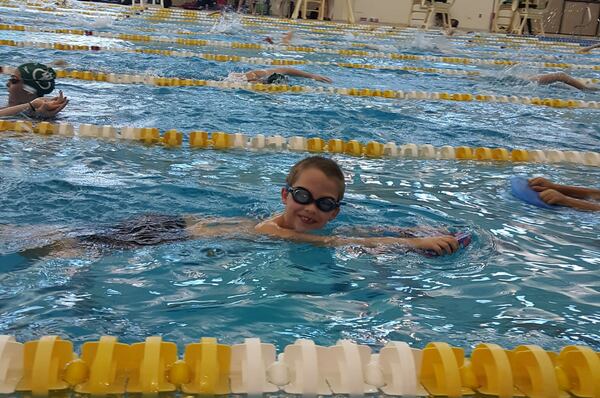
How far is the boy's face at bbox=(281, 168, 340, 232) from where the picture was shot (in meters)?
3.09

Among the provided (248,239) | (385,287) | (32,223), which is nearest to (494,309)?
(385,287)

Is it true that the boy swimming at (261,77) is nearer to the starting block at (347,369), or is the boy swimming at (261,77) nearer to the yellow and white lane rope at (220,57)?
the yellow and white lane rope at (220,57)

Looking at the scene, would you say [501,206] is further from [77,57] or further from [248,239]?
[77,57]

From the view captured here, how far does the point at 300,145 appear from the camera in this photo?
201 inches

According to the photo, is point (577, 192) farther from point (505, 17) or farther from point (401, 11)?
point (401, 11)

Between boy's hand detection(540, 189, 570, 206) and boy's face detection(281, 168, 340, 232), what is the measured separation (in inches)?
59.0

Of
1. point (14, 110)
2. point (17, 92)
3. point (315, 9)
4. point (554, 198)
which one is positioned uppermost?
point (315, 9)

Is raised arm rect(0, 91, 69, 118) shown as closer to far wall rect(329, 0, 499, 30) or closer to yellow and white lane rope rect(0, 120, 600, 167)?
yellow and white lane rope rect(0, 120, 600, 167)

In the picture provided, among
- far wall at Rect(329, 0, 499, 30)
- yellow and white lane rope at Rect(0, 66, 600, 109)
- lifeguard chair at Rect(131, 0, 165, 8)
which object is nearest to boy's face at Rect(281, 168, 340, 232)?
yellow and white lane rope at Rect(0, 66, 600, 109)

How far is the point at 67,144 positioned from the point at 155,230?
1.90m

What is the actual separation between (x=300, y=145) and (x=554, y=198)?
6.05 ft

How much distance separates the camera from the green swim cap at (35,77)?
17.4 ft

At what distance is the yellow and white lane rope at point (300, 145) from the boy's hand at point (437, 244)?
1987 millimetres

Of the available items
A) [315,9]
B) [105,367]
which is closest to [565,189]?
[105,367]
